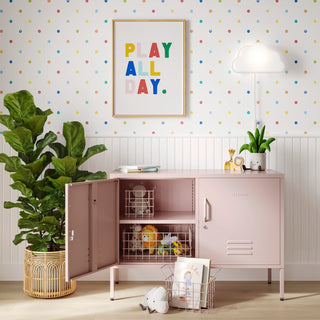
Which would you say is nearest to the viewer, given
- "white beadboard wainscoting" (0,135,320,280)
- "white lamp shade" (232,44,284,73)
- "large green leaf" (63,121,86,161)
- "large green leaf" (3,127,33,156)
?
"large green leaf" (3,127,33,156)

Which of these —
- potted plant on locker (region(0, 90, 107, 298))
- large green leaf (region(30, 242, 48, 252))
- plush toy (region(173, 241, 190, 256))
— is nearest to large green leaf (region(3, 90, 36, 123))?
potted plant on locker (region(0, 90, 107, 298))

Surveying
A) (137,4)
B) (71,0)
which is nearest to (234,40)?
(137,4)

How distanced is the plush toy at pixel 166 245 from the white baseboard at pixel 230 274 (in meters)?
0.34

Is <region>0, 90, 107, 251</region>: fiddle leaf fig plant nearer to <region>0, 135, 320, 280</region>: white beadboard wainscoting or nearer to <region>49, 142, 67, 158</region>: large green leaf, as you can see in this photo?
<region>49, 142, 67, 158</region>: large green leaf

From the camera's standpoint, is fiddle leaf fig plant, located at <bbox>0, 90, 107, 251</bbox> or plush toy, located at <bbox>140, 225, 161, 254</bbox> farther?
plush toy, located at <bbox>140, 225, 161, 254</bbox>

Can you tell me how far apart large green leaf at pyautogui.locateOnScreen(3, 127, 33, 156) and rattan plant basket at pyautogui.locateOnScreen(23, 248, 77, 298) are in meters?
0.69

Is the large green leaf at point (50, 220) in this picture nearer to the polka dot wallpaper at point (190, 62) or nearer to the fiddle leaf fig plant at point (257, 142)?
the polka dot wallpaper at point (190, 62)

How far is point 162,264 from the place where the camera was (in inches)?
124

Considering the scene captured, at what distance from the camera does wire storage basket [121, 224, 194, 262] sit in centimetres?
329

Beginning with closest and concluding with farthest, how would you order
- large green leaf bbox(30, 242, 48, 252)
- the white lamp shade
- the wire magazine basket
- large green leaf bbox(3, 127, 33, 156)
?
the wire magazine basket < large green leaf bbox(3, 127, 33, 156) < large green leaf bbox(30, 242, 48, 252) < the white lamp shade

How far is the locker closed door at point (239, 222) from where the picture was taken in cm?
315

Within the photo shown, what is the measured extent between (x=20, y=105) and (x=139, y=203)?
1.07 metres

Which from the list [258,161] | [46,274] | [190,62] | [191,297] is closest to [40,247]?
[46,274]

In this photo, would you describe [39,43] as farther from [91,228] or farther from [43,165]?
[91,228]
